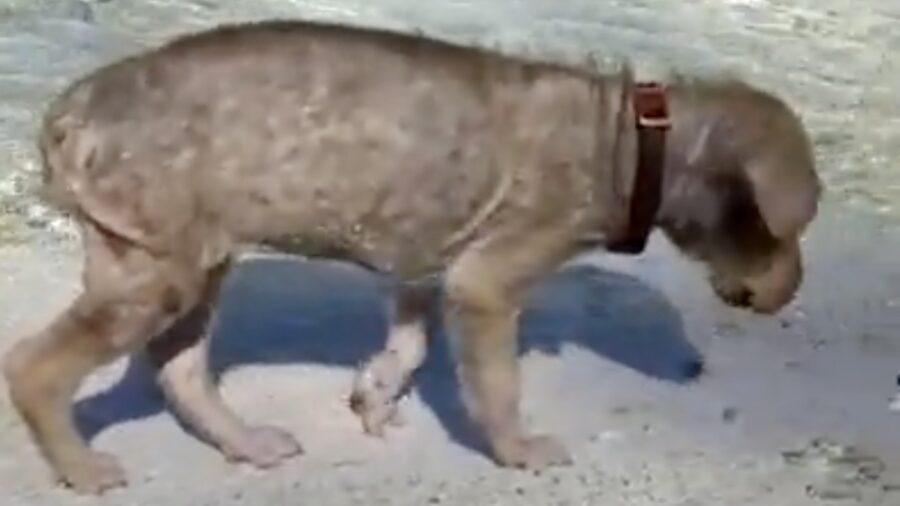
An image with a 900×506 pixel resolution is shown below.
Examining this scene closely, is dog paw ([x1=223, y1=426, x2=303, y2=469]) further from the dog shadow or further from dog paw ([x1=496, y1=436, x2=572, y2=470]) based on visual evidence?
dog paw ([x1=496, y1=436, x2=572, y2=470])

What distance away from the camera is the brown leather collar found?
4.30 meters

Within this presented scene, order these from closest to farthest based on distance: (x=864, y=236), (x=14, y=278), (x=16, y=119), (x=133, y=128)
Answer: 1. (x=133, y=128)
2. (x=14, y=278)
3. (x=864, y=236)
4. (x=16, y=119)

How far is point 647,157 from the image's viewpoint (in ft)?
14.1

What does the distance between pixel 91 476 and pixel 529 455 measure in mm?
814

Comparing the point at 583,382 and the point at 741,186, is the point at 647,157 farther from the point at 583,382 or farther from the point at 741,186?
the point at 583,382

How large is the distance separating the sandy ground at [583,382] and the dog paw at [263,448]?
1.1 inches

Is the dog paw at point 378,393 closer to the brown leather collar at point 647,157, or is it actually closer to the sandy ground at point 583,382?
the sandy ground at point 583,382

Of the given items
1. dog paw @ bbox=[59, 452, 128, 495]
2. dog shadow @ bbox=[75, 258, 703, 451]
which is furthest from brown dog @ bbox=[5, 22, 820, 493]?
dog shadow @ bbox=[75, 258, 703, 451]

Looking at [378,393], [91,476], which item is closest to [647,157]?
[378,393]

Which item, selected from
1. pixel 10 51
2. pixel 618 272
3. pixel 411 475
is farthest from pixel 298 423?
pixel 10 51

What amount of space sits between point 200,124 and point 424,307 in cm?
69

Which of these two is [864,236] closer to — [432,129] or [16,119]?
[432,129]

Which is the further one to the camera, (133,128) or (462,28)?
(462,28)

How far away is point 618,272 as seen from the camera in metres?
5.14
